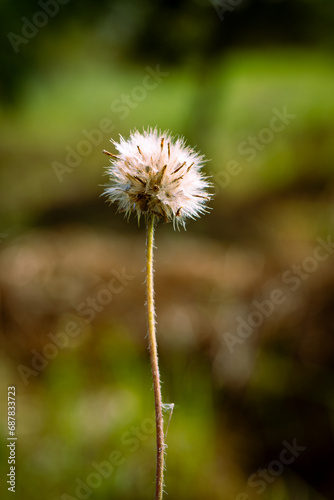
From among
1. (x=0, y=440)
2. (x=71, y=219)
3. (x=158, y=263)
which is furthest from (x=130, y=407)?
(x=71, y=219)
